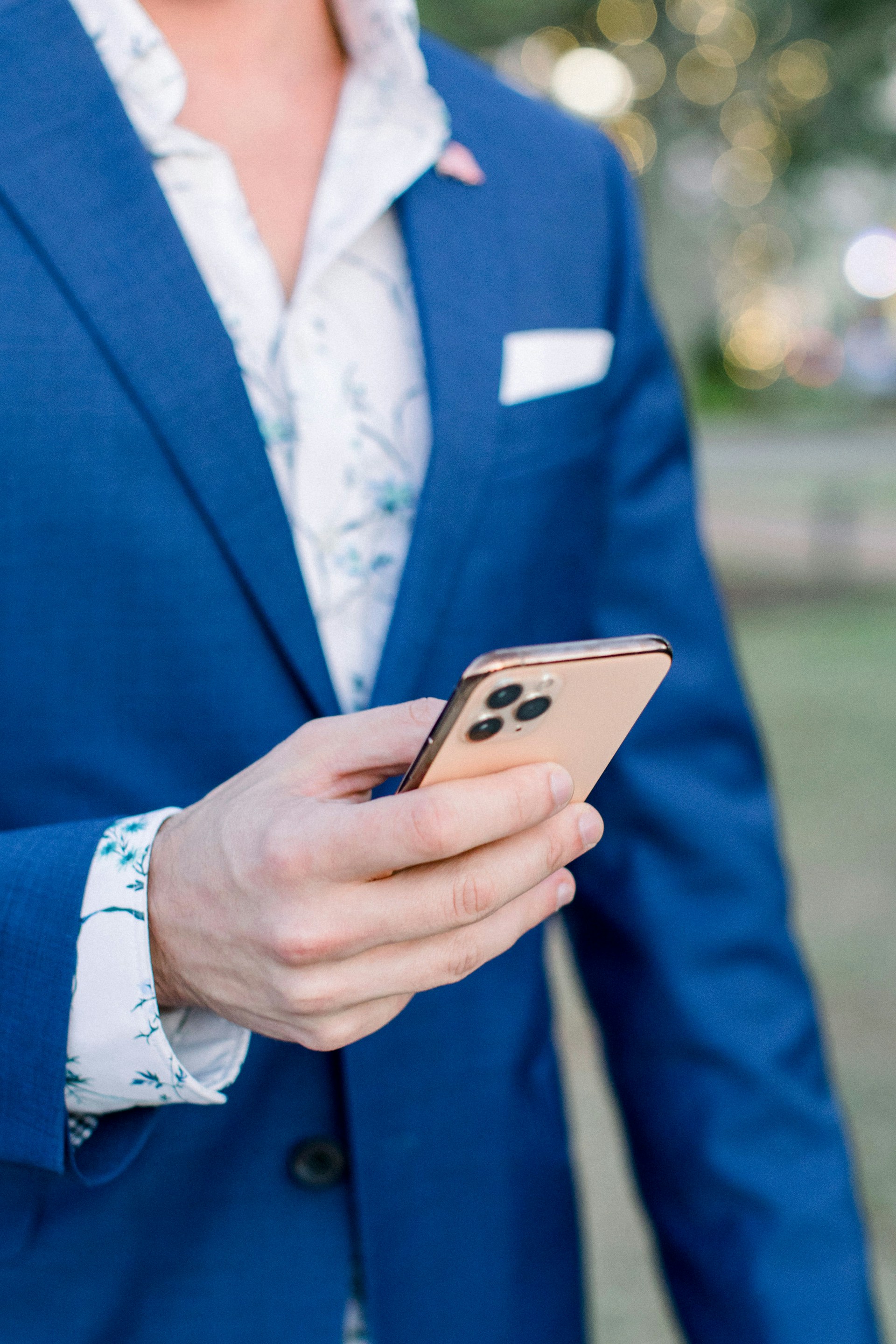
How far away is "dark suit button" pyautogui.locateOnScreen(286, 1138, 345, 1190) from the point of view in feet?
3.47

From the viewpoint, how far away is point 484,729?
68cm

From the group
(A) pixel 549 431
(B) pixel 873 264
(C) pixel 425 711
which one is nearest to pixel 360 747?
(C) pixel 425 711

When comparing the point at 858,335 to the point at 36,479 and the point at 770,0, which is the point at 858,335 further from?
the point at 36,479

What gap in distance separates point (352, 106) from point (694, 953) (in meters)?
0.90

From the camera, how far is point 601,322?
1.27m

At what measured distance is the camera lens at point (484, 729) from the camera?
0.67m

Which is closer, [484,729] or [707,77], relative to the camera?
[484,729]

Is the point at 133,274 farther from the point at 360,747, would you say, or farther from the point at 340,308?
the point at 360,747

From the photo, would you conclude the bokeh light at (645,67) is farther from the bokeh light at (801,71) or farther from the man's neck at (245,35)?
the man's neck at (245,35)

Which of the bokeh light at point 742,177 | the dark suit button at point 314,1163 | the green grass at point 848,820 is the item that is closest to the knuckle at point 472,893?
the dark suit button at point 314,1163

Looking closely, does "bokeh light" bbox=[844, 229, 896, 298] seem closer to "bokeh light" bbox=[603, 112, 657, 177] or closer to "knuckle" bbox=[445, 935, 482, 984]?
"bokeh light" bbox=[603, 112, 657, 177]

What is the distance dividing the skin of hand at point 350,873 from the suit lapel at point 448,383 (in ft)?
1.00

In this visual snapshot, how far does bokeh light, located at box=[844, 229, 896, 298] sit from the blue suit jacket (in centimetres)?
3439

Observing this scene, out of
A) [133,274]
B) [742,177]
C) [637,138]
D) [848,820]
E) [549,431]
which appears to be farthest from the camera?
[742,177]
